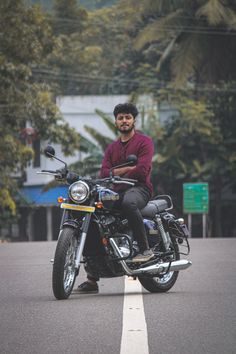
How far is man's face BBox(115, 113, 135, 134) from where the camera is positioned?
1070cm

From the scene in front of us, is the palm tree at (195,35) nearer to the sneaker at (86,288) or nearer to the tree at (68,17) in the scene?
the tree at (68,17)

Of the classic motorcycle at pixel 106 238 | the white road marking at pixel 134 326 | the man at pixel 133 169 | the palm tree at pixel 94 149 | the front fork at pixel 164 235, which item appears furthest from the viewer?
the palm tree at pixel 94 149

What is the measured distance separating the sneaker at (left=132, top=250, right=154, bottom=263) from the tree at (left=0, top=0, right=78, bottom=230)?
69.1 ft

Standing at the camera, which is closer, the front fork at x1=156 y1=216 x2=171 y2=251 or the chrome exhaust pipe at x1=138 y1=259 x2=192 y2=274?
the chrome exhaust pipe at x1=138 y1=259 x2=192 y2=274

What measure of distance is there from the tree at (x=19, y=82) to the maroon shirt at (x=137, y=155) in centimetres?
2057

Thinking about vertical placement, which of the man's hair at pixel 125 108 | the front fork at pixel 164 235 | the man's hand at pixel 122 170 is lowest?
the front fork at pixel 164 235

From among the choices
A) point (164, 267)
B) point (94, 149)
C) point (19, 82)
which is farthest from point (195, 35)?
point (164, 267)

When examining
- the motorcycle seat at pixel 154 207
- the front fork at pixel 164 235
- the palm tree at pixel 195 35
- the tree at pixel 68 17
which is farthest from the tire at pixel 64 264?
the tree at pixel 68 17

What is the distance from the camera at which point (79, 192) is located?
32.4ft

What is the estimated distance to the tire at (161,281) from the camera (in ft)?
34.9

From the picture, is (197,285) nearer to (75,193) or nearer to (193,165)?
(75,193)

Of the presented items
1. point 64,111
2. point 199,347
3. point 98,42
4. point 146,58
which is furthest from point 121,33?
point 199,347

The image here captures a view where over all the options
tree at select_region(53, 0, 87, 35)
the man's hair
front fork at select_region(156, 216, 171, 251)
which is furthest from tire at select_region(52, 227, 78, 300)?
tree at select_region(53, 0, 87, 35)

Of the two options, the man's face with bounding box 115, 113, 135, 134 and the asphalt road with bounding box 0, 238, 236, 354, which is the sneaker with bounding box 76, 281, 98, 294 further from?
the man's face with bounding box 115, 113, 135, 134
